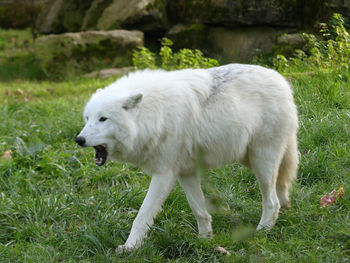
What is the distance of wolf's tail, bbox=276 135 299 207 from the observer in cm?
407

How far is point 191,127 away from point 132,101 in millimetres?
530

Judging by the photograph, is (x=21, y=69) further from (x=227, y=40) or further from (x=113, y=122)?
(x=113, y=122)

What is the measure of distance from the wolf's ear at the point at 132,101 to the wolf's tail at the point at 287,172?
145cm

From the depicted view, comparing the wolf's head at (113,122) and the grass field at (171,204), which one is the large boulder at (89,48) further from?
the wolf's head at (113,122)

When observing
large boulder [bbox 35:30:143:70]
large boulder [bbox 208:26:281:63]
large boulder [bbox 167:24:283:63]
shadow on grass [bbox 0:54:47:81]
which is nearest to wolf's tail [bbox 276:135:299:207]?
large boulder [bbox 167:24:283:63]

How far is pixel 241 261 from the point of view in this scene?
323cm

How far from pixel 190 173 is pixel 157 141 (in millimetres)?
478

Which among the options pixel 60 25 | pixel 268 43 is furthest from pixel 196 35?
pixel 60 25

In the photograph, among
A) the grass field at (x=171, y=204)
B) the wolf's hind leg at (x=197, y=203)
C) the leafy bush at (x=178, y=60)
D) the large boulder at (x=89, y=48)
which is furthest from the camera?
the large boulder at (x=89, y=48)

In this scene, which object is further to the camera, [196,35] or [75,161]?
[196,35]

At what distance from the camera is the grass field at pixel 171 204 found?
11.2 feet

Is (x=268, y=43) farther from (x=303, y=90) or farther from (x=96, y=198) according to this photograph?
(x=96, y=198)

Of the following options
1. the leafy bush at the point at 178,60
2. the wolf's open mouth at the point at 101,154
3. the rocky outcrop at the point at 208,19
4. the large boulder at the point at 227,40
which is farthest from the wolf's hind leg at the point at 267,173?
the large boulder at the point at 227,40

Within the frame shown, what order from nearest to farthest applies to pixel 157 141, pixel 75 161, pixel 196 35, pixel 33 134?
pixel 157 141
pixel 75 161
pixel 33 134
pixel 196 35
